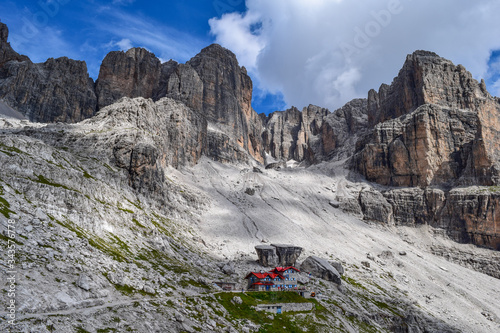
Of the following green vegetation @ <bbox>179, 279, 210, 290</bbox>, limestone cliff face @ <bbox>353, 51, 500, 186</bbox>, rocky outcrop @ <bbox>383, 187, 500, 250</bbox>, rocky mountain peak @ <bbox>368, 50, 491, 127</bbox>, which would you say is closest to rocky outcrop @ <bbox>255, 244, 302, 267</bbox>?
green vegetation @ <bbox>179, 279, 210, 290</bbox>

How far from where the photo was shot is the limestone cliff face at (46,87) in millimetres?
167625

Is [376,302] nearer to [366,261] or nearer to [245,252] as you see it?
[366,261]

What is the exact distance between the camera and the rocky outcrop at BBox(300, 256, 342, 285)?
8581 centimetres

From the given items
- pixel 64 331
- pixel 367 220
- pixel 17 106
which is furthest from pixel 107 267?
pixel 17 106

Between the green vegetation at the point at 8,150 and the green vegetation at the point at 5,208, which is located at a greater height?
the green vegetation at the point at 8,150

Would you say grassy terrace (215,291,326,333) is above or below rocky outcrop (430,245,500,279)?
above

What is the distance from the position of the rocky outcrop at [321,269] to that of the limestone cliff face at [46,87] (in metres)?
149

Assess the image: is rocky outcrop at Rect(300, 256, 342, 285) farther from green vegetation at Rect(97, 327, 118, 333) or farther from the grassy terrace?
green vegetation at Rect(97, 327, 118, 333)

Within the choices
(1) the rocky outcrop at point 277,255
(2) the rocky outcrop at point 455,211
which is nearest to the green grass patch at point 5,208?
(1) the rocky outcrop at point 277,255

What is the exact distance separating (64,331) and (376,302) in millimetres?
73981

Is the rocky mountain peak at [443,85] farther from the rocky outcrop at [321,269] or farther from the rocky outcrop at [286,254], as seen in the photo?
the rocky outcrop at [286,254]

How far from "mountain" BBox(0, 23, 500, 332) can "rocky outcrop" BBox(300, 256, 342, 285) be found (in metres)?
0.36

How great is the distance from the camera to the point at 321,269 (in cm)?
8744

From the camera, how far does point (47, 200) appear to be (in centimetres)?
5950
